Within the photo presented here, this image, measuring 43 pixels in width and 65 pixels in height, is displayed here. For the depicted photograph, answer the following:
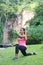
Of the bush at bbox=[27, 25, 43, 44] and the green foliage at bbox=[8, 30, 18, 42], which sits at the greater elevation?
the bush at bbox=[27, 25, 43, 44]

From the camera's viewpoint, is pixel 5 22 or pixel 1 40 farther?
pixel 5 22

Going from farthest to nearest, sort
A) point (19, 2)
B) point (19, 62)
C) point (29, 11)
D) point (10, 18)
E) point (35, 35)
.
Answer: point (19, 2) < point (10, 18) < point (29, 11) < point (35, 35) < point (19, 62)

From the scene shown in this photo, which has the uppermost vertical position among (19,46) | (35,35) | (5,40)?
(19,46)

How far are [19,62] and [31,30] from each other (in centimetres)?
1362

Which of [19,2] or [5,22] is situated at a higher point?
[19,2]

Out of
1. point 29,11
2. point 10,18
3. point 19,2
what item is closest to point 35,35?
point 29,11

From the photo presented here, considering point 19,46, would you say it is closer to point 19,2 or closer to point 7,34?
point 7,34

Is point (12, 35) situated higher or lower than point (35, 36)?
lower

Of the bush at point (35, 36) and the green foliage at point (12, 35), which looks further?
the green foliage at point (12, 35)

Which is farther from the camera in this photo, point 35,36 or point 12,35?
point 12,35

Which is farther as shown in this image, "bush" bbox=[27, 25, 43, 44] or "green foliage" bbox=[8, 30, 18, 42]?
"green foliage" bbox=[8, 30, 18, 42]

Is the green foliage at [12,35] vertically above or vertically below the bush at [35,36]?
below

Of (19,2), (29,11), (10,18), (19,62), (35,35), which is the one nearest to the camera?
(19,62)

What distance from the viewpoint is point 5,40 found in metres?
31.8
